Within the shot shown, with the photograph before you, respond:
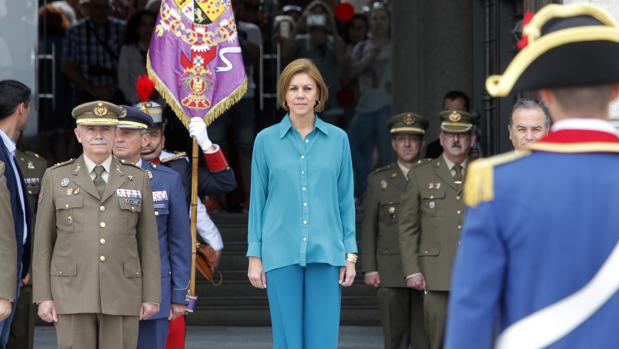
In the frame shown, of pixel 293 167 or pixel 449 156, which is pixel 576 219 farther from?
pixel 449 156

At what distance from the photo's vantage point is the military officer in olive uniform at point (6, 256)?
662 centimetres

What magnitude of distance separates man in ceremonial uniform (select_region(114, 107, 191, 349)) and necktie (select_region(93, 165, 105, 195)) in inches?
20.3

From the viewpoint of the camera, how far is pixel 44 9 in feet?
47.0

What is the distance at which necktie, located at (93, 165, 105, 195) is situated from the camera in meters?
6.71

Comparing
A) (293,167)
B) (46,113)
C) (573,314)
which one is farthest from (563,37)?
(46,113)

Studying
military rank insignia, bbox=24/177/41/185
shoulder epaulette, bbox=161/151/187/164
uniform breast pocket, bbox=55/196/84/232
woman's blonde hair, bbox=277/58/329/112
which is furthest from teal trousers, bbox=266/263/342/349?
military rank insignia, bbox=24/177/41/185

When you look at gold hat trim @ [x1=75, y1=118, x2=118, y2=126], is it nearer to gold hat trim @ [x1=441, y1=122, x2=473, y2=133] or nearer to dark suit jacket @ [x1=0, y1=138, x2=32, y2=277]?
dark suit jacket @ [x1=0, y1=138, x2=32, y2=277]

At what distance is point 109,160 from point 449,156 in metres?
2.60

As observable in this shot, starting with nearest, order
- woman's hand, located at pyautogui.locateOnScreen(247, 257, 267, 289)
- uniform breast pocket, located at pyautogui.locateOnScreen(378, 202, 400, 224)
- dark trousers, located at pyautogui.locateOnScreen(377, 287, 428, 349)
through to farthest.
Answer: woman's hand, located at pyautogui.locateOnScreen(247, 257, 267, 289) < dark trousers, located at pyautogui.locateOnScreen(377, 287, 428, 349) < uniform breast pocket, located at pyautogui.locateOnScreen(378, 202, 400, 224)

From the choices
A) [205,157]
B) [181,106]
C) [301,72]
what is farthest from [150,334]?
[181,106]

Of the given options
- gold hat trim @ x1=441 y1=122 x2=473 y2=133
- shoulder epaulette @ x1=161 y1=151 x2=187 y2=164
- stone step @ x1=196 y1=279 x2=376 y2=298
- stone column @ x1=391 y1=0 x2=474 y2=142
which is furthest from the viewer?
stone column @ x1=391 y1=0 x2=474 y2=142

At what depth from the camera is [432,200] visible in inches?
340

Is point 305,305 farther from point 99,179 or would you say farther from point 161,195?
point 99,179

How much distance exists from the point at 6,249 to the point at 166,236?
2.87ft
